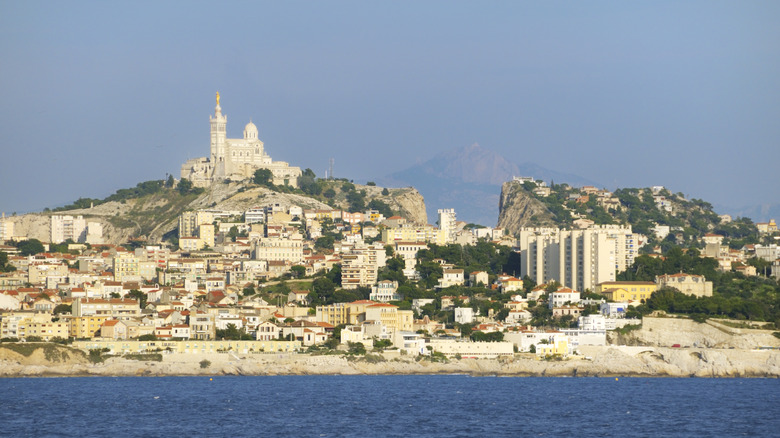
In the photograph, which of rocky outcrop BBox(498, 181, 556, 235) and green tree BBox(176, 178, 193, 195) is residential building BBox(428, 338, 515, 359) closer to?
rocky outcrop BBox(498, 181, 556, 235)

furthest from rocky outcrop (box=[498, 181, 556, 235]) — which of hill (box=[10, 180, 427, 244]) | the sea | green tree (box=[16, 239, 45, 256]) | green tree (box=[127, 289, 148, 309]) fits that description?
the sea

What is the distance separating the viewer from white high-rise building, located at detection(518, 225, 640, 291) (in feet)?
247

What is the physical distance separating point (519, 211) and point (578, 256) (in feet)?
121

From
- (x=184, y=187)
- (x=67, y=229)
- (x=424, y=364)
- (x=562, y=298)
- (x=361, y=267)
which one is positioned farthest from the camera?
(x=184, y=187)

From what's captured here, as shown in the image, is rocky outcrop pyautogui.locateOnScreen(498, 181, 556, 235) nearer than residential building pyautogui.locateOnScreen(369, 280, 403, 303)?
No

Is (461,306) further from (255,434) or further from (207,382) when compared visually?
(255,434)

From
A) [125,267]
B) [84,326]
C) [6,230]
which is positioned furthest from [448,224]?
[84,326]

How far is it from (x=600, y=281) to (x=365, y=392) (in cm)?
2366

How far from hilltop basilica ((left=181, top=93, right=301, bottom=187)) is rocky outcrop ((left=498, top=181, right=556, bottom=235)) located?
1811cm

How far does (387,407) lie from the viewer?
49.5m

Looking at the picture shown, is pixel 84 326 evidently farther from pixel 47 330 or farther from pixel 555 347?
pixel 555 347

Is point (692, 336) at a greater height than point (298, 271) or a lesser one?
lesser

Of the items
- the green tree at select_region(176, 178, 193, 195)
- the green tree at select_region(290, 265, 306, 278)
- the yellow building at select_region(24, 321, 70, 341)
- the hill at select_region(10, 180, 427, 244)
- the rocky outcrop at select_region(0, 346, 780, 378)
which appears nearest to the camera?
the rocky outcrop at select_region(0, 346, 780, 378)


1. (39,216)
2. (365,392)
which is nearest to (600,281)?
(365,392)
